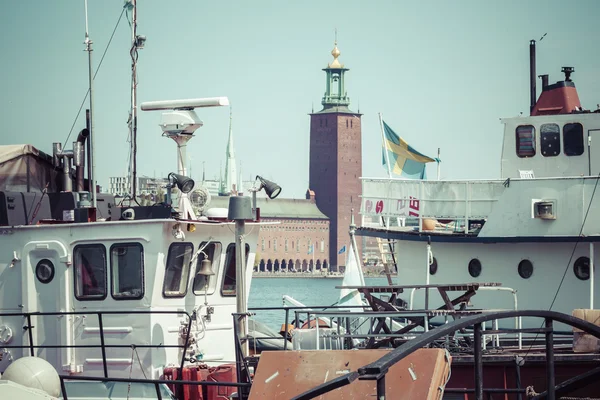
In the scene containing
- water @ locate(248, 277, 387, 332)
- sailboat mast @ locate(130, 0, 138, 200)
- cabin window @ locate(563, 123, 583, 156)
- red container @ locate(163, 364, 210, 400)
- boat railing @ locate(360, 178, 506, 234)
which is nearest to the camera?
red container @ locate(163, 364, 210, 400)

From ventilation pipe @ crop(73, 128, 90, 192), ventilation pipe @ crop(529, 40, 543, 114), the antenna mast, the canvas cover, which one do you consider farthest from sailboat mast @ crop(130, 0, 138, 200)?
ventilation pipe @ crop(529, 40, 543, 114)

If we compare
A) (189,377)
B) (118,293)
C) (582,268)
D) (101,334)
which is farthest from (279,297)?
(101,334)

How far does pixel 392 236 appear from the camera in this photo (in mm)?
19828

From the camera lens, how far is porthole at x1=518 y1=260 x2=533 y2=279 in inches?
706

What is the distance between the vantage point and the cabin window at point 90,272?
1272 cm

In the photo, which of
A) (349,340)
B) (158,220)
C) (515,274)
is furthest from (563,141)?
(158,220)

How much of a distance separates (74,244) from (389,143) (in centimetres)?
1140

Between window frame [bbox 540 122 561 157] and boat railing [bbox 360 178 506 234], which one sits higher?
window frame [bbox 540 122 561 157]

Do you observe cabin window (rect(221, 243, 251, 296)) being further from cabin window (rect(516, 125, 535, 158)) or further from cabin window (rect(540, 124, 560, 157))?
cabin window (rect(540, 124, 560, 157))

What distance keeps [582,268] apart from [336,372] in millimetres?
11135

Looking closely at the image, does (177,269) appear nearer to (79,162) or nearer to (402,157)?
(79,162)

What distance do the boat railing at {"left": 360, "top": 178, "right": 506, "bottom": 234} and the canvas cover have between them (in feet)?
23.7

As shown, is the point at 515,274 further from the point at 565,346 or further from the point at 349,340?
the point at 349,340

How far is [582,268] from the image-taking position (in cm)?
1755
